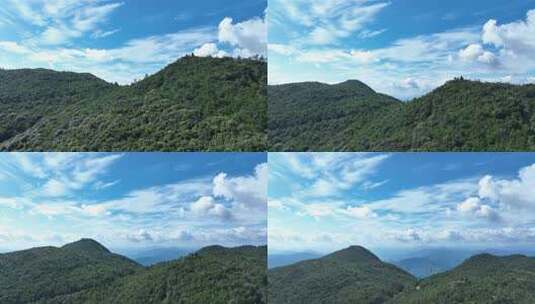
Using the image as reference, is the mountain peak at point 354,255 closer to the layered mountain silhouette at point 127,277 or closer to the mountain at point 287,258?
the mountain at point 287,258

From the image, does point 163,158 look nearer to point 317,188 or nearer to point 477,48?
point 317,188

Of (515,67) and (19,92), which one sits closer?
(515,67)

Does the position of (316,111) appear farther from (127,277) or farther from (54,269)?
(54,269)

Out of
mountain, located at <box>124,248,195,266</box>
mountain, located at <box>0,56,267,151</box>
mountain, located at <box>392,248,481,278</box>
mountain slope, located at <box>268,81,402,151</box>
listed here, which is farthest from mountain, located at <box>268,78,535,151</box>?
mountain, located at <box>124,248,195,266</box>

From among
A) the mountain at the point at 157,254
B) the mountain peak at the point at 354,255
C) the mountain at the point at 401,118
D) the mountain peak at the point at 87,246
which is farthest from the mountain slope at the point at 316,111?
the mountain peak at the point at 87,246

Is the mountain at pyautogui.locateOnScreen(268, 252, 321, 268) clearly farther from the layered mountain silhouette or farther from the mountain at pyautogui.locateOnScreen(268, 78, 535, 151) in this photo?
the mountain at pyautogui.locateOnScreen(268, 78, 535, 151)

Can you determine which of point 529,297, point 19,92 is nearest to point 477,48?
point 529,297
